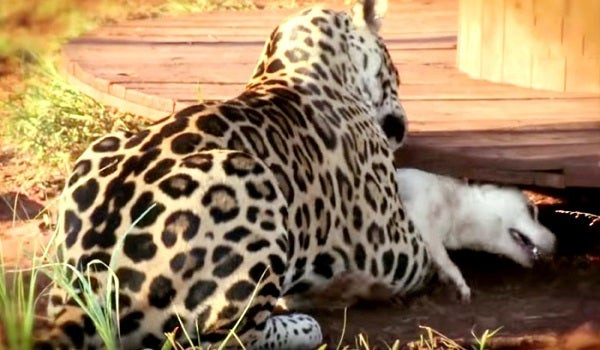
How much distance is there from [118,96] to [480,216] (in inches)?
73.0

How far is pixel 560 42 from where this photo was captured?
651cm

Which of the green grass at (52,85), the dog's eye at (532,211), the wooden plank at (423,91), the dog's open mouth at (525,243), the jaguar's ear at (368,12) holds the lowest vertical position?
the dog's open mouth at (525,243)

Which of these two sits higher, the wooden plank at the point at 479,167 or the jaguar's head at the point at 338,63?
the jaguar's head at the point at 338,63

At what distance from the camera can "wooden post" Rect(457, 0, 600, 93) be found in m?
6.45

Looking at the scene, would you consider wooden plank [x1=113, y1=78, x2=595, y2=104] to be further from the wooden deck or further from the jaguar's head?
the jaguar's head

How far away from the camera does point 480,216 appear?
5.90m

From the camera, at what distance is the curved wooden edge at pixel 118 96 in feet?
21.2

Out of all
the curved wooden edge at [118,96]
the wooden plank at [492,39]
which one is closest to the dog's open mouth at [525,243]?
the wooden plank at [492,39]

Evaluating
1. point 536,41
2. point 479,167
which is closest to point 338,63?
point 479,167

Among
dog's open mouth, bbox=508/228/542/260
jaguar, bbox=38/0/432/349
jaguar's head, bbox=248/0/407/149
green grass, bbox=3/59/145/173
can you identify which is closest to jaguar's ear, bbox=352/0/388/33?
jaguar's head, bbox=248/0/407/149

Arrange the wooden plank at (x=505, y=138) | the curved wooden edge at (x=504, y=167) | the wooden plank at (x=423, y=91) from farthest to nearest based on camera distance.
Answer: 1. the wooden plank at (x=423, y=91)
2. the wooden plank at (x=505, y=138)
3. the curved wooden edge at (x=504, y=167)

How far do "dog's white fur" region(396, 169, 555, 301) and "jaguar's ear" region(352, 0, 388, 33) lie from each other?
2.02 ft

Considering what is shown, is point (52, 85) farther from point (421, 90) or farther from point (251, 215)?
point (251, 215)

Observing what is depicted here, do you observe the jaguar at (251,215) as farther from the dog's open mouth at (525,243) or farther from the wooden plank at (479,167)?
the dog's open mouth at (525,243)
